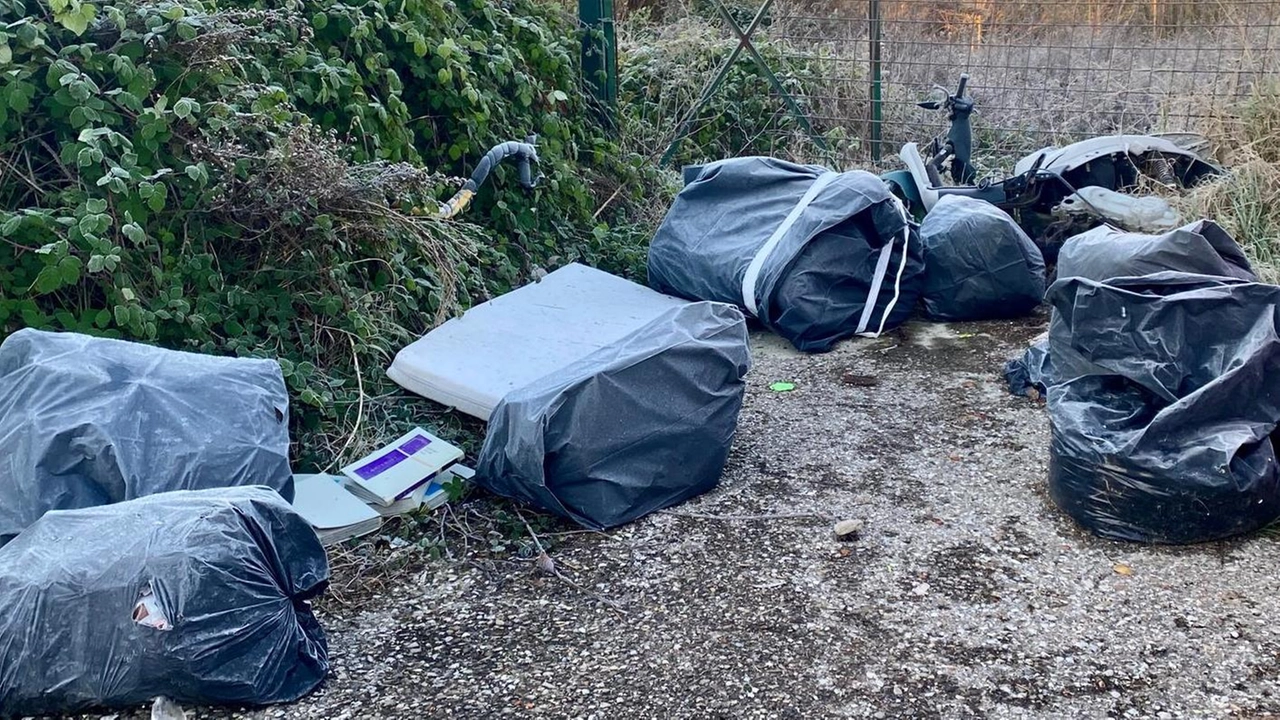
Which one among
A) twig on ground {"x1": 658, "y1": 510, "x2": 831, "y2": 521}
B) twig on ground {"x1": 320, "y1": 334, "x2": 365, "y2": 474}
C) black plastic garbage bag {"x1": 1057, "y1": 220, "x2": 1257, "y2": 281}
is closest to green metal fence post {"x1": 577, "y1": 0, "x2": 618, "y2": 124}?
twig on ground {"x1": 320, "y1": 334, "x2": 365, "y2": 474}

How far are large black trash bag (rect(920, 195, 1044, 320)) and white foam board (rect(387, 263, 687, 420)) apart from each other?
43.3 inches

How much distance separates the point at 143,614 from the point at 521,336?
1.92 metres

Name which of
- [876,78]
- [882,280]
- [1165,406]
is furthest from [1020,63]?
[1165,406]

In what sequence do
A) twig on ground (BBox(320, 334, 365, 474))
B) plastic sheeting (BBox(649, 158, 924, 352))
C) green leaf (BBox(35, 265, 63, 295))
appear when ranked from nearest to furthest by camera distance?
green leaf (BBox(35, 265, 63, 295)) < twig on ground (BBox(320, 334, 365, 474)) < plastic sheeting (BBox(649, 158, 924, 352))

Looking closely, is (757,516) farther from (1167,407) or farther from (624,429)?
(1167,407)

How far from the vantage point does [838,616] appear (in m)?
2.65

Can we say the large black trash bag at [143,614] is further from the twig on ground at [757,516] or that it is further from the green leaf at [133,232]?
the twig on ground at [757,516]

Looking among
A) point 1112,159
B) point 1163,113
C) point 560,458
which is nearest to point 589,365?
point 560,458

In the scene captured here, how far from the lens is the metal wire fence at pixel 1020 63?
6.02 meters

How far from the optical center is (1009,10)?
7.25 metres

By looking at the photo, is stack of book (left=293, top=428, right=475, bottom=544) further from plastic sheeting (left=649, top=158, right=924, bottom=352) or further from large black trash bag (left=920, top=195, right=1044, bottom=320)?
large black trash bag (left=920, top=195, right=1044, bottom=320)

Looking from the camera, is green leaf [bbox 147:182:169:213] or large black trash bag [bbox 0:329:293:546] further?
green leaf [bbox 147:182:169:213]

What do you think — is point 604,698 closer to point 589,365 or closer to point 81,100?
point 589,365

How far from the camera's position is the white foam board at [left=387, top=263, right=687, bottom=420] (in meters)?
3.62
